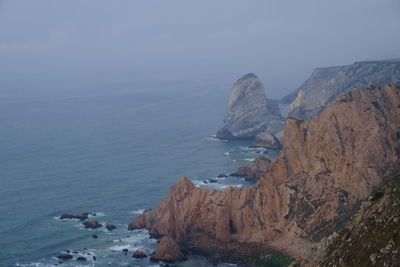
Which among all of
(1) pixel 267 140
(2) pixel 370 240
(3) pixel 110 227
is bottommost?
(3) pixel 110 227

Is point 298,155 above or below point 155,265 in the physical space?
above

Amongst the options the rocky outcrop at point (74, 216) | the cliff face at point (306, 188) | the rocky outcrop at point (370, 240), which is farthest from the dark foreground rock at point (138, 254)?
the rocky outcrop at point (370, 240)

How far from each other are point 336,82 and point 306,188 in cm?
7343

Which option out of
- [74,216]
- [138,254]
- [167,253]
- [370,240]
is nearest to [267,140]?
[74,216]

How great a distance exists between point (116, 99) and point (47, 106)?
2124 centimetres

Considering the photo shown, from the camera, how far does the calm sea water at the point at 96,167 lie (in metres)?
68.6

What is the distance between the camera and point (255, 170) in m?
92.6

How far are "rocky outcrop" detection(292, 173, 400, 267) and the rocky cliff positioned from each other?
280 ft

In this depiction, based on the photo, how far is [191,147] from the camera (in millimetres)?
114688

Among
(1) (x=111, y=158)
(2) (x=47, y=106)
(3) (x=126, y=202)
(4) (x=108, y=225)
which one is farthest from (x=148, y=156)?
(2) (x=47, y=106)

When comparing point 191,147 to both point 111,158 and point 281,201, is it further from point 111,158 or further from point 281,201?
point 281,201

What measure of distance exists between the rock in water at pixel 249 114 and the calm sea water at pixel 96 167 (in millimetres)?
4284

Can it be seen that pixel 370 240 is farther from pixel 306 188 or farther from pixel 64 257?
pixel 64 257

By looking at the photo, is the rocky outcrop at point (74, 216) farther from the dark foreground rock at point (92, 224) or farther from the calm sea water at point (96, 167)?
the dark foreground rock at point (92, 224)
